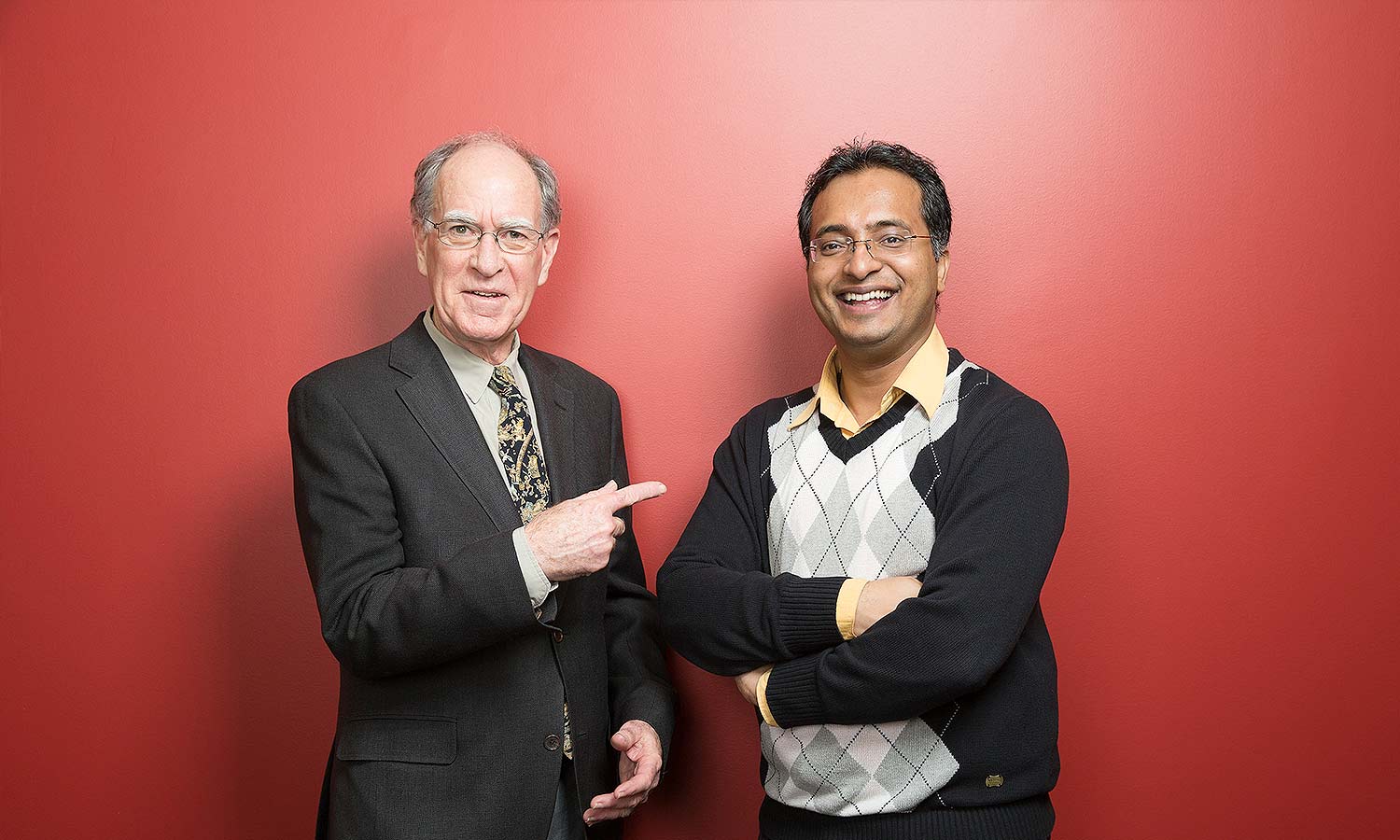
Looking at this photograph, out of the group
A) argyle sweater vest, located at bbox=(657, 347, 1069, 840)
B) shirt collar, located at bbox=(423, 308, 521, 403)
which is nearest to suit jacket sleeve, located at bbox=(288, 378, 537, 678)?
shirt collar, located at bbox=(423, 308, 521, 403)

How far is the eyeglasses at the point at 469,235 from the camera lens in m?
1.98

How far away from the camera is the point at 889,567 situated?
1756 millimetres

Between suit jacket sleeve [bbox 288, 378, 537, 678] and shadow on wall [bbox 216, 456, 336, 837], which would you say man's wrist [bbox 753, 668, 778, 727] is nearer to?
suit jacket sleeve [bbox 288, 378, 537, 678]

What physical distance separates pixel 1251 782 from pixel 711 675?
1.18 meters

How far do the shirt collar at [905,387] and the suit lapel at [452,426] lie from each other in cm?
57

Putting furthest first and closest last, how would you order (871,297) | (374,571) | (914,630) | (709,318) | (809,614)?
(709,318) < (871,297) < (374,571) < (809,614) < (914,630)

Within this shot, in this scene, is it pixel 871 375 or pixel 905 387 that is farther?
pixel 871 375

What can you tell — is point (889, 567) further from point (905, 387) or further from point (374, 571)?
point (374, 571)

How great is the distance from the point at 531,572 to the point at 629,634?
1.79 ft

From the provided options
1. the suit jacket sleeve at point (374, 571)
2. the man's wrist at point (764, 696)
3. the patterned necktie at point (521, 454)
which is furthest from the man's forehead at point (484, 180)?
the man's wrist at point (764, 696)

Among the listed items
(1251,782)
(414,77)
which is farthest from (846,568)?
(414,77)

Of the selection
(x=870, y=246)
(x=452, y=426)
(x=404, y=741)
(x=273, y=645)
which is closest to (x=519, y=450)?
(x=452, y=426)

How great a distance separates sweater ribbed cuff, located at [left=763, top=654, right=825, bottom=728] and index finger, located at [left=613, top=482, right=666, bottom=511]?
36cm

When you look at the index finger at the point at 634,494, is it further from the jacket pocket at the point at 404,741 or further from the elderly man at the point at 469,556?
the jacket pocket at the point at 404,741
